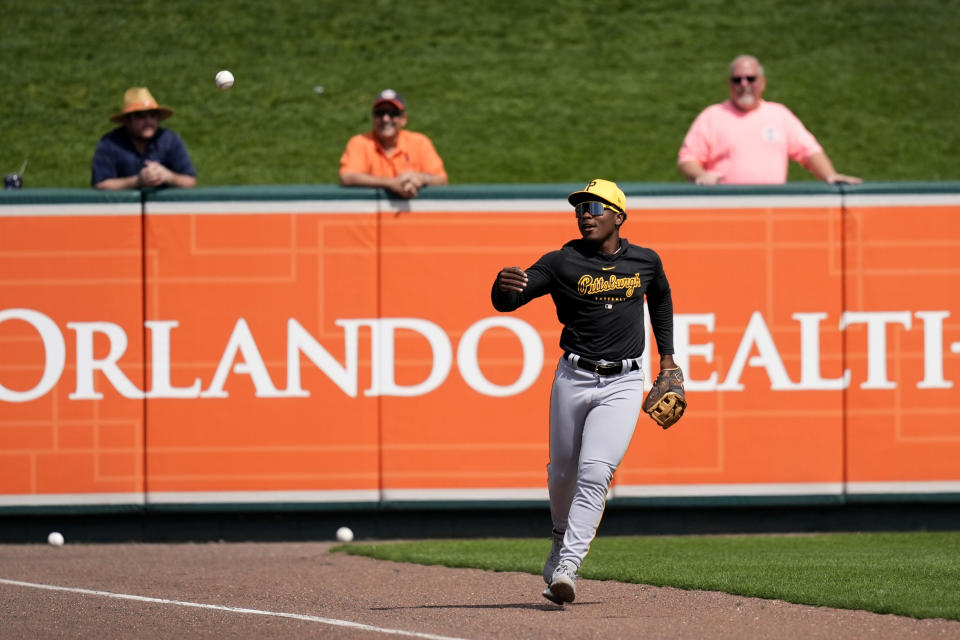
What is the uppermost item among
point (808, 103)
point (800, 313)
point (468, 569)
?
point (808, 103)

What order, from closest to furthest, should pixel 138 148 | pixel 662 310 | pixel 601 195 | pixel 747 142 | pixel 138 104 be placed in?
1. pixel 601 195
2. pixel 662 310
3. pixel 138 104
4. pixel 138 148
5. pixel 747 142

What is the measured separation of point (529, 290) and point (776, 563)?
9.10 feet

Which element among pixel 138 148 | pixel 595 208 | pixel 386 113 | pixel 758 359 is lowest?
pixel 758 359

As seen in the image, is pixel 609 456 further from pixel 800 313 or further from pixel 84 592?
pixel 800 313

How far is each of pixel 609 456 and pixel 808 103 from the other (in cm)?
1760

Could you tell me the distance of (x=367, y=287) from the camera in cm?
1115

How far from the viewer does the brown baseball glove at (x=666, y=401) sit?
26.3 feet

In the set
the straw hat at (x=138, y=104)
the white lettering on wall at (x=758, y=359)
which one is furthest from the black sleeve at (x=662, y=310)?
the straw hat at (x=138, y=104)

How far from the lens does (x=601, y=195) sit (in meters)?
7.75

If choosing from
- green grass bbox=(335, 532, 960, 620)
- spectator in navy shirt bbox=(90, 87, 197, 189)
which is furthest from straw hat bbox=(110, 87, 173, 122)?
green grass bbox=(335, 532, 960, 620)

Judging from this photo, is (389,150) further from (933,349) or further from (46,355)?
(933,349)

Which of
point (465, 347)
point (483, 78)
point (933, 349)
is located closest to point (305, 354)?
point (465, 347)

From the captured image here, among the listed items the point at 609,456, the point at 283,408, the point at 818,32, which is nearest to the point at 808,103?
the point at 818,32

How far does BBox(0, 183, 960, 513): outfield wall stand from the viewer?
1106cm
